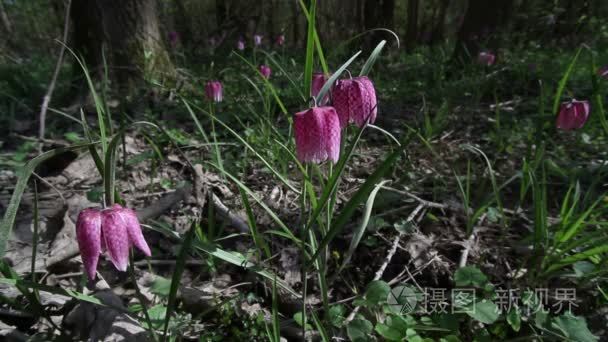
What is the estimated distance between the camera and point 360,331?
3.01ft

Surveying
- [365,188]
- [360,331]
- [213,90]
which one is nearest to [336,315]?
[360,331]

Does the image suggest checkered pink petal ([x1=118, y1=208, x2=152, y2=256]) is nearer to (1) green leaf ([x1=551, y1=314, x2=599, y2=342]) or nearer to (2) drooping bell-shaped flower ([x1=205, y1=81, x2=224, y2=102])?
(1) green leaf ([x1=551, y1=314, x2=599, y2=342])

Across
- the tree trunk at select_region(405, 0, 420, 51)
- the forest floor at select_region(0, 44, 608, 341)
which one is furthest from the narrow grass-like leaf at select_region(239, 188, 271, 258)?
the tree trunk at select_region(405, 0, 420, 51)

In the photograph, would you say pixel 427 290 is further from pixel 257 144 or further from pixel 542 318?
pixel 257 144

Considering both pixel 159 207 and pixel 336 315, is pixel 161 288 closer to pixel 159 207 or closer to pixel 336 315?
pixel 336 315

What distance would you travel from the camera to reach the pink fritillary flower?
75 centimetres

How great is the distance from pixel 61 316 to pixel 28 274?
0.66 feet

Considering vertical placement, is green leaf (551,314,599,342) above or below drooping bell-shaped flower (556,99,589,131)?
below

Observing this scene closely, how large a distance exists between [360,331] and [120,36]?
3.03 metres

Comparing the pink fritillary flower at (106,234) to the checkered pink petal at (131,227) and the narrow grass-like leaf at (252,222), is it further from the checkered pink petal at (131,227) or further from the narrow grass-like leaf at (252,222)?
the narrow grass-like leaf at (252,222)

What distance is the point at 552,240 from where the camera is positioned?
1215 mm

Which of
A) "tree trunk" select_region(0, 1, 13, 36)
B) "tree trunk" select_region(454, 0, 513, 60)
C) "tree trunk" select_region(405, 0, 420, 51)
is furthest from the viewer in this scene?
"tree trunk" select_region(405, 0, 420, 51)

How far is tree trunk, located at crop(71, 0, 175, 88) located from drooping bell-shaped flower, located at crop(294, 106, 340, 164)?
2.51 m

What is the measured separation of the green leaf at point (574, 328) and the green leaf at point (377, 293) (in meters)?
0.43
